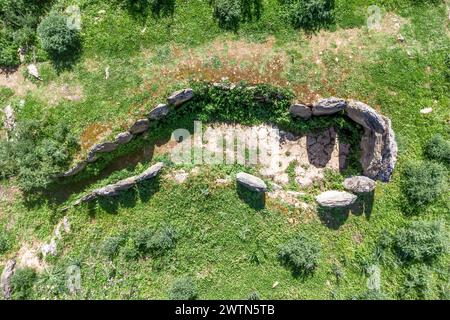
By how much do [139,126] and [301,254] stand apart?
546 inches

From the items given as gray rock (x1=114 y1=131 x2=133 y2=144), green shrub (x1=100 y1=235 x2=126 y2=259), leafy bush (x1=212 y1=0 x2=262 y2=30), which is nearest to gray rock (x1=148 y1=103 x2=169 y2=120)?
gray rock (x1=114 y1=131 x2=133 y2=144)

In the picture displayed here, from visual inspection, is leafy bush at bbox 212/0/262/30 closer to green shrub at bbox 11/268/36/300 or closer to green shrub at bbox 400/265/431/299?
green shrub at bbox 400/265/431/299

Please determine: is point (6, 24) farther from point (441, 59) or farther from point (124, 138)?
point (441, 59)

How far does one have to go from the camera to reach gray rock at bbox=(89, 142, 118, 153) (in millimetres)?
24938

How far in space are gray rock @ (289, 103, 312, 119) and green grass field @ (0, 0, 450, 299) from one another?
0.57 m

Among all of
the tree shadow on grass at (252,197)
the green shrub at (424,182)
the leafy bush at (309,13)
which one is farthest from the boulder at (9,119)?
the green shrub at (424,182)

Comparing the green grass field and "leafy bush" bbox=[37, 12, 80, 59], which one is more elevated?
"leafy bush" bbox=[37, 12, 80, 59]

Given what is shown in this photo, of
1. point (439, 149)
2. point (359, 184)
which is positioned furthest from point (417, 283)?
point (439, 149)

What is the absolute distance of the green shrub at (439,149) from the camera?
24.4 m

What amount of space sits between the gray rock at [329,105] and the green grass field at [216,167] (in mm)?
764

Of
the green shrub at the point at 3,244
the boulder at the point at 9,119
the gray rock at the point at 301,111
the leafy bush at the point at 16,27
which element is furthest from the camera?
the leafy bush at the point at 16,27

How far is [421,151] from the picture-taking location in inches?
990

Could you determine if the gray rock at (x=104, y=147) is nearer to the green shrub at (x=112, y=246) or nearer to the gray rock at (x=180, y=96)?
the gray rock at (x=180, y=96)

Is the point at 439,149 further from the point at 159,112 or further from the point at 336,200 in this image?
the point at 159,112
